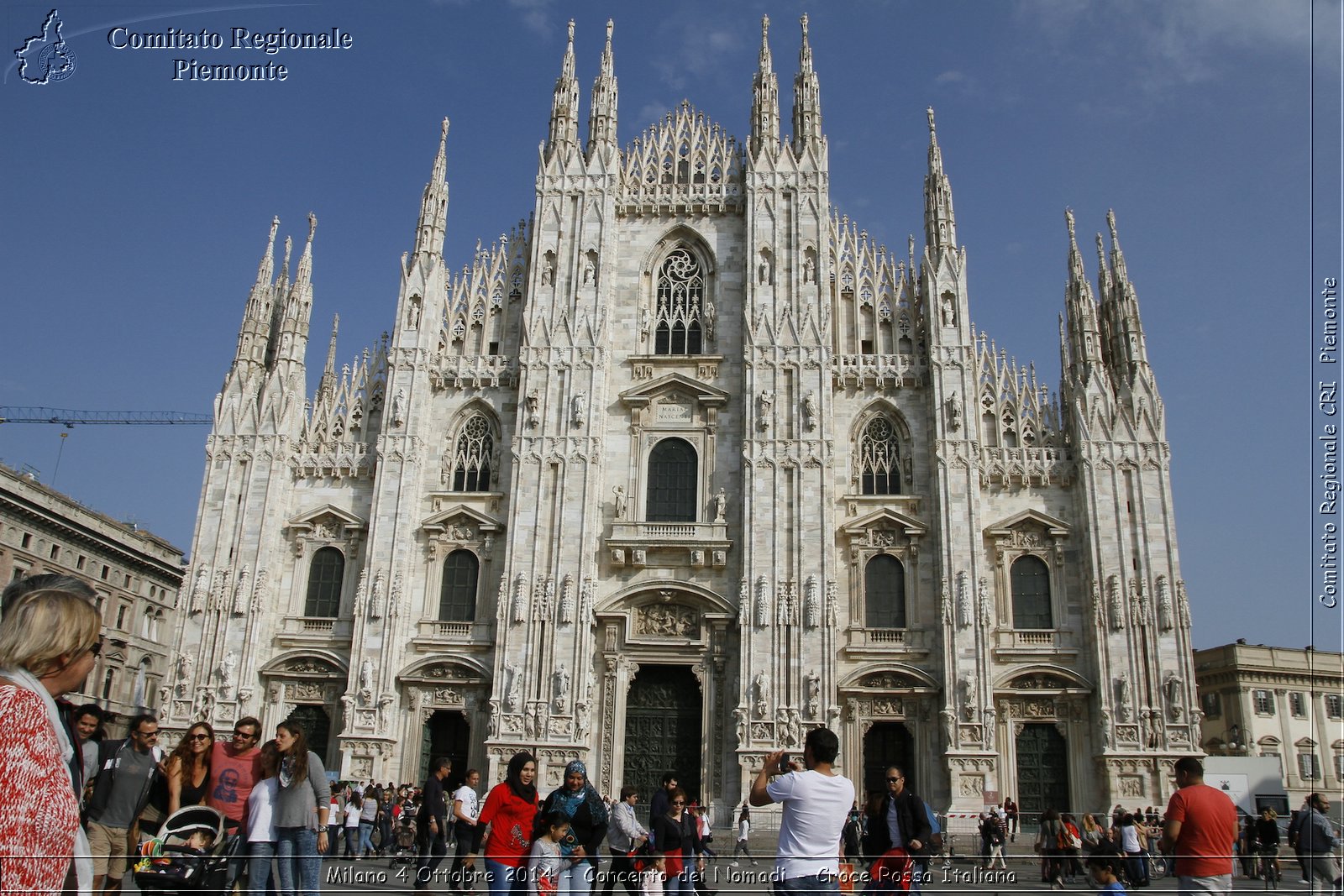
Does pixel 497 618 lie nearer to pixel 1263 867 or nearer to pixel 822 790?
pixel 1263 867

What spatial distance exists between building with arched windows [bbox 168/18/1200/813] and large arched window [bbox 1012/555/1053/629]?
78 millimetres

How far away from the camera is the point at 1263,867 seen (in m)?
18.9

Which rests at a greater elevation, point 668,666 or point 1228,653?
point 1228,653

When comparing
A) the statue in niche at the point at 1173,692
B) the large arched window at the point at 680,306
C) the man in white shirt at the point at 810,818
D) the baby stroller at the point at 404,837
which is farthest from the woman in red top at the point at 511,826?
the large arched window at the point at 680,306

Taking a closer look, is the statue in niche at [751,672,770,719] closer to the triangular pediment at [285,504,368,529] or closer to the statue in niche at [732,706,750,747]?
the statue in niche at [732,706,750,747]

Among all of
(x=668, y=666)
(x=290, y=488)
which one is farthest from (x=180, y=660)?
(x=668, y=666)

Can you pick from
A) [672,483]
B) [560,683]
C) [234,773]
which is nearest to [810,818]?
[234,773]

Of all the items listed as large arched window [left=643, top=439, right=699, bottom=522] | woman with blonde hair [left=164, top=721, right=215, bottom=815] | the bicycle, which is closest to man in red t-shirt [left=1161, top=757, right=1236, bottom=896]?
woman with blonde hair [left=164, top=721, right=215, bottom=815]

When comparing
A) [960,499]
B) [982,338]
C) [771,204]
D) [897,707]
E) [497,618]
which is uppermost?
[771,204]

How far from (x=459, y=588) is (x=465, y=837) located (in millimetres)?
17957

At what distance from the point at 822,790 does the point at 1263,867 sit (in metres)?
16.6

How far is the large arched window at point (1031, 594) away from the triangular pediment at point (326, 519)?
18.1 m

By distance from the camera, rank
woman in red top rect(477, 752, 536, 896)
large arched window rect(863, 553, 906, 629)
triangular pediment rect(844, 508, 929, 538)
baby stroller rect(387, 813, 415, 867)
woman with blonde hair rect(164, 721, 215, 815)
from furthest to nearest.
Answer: triangular pediment rect(844, 508, 929, 538) < large arched window rect(863, 553, 906, 629) < baby stroller rect(387, 813, 415, 867) < woman with blonde hair rect(164, 721, 215, 815) < woman in red top rect(477, 752, 536, 896)

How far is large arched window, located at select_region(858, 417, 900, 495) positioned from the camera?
97.2 feet
